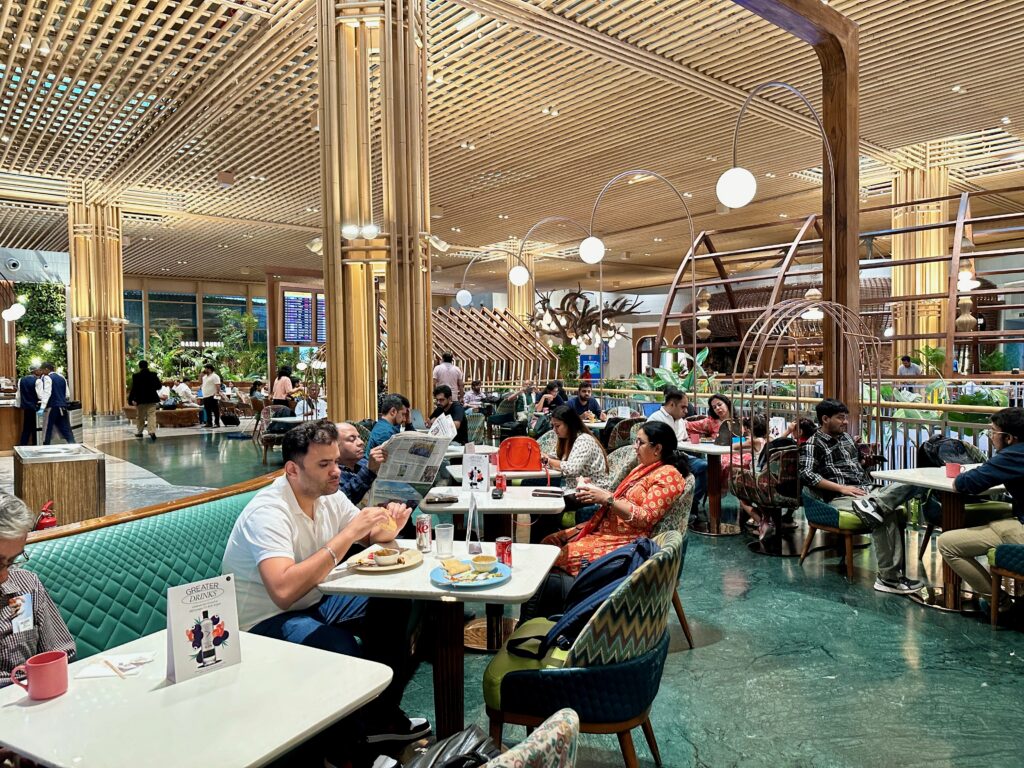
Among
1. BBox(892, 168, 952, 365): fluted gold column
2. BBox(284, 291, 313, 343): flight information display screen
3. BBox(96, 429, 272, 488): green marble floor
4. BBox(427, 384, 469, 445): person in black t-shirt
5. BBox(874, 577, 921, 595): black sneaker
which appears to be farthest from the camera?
BBox(284, 291, 313, 343): flight information display screen

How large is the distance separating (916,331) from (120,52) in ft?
44.8

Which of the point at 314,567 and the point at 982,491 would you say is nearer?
the point at 314,567

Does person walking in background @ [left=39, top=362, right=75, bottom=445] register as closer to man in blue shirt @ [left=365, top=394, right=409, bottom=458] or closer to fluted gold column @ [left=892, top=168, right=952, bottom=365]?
man in blue shirt @ [left=365, top=394, right=409, bottom=458]

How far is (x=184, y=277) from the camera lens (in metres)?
28.4

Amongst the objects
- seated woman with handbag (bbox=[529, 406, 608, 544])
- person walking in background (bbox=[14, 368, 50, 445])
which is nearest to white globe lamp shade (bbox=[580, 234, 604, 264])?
seated woman with handbag (bbox=[529, 406, 608, 544])

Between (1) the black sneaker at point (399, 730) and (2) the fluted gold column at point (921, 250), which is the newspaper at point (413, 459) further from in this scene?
(2) the fluted gold column at point (921, 250)

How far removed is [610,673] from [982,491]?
2859 millimetres

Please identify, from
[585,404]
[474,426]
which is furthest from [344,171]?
[585,404]

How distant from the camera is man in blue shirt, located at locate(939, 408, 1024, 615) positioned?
386 centimetres

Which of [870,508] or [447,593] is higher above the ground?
[447,593]

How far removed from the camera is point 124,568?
2.71 meters

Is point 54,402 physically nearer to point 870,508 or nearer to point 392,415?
point 392,415

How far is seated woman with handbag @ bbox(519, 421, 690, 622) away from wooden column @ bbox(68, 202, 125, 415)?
1449 cm

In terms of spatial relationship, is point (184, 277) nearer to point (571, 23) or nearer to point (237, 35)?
point (237, 35)
